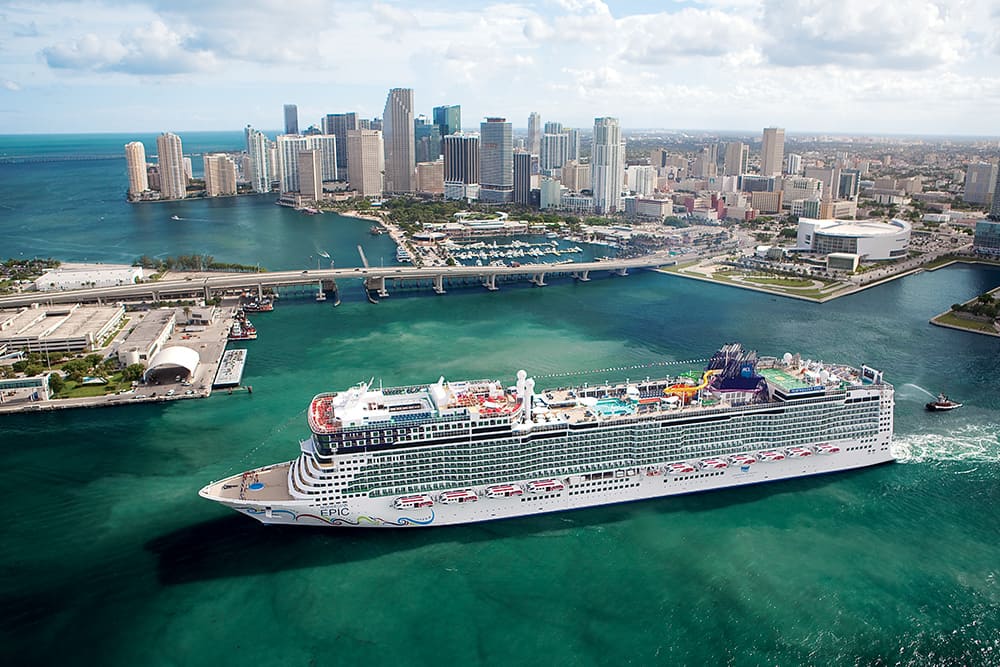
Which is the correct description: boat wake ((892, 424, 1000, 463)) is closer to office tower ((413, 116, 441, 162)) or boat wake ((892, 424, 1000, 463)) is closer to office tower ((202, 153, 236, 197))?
office tower ((202, 153, 236, 197))

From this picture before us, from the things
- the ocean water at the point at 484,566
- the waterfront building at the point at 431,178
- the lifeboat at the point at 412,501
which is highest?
the waterfront building at the point at 431,178

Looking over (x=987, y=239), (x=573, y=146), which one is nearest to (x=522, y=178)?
(x=573, y=146)

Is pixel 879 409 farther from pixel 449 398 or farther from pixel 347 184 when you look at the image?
pixel 347 184

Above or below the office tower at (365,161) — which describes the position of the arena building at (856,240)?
below

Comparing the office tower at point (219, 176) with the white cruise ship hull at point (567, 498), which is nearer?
the white cruise ship hull at point (567, 498)

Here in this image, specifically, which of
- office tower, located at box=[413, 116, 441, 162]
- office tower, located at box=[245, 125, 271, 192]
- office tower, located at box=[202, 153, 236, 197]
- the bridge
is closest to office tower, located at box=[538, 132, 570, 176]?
office tower, located at box=[413, 116, 441, 162]

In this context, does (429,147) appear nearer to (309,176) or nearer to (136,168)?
Answer: (309,176)

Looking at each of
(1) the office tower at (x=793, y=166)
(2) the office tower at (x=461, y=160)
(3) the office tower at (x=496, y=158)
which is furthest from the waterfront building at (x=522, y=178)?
(1) the office tower at (x=793, y=166)

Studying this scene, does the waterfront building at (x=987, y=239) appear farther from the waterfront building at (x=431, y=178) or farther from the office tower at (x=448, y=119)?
the office tower at (x=448, y=119)
